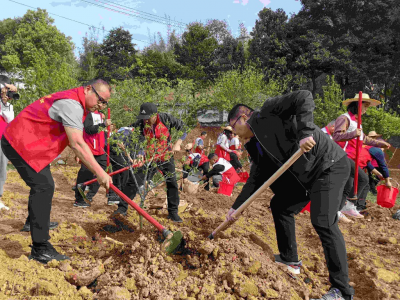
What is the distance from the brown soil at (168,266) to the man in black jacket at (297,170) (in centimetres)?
31

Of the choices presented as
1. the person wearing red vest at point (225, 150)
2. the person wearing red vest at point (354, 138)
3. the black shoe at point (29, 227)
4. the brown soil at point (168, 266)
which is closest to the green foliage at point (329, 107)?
the person wearing red vest at point (225, 150)

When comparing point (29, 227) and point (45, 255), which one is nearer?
point (45, 255)

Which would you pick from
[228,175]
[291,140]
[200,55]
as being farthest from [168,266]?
[200,55]

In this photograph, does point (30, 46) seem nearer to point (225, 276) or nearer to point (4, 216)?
point (4, 216)

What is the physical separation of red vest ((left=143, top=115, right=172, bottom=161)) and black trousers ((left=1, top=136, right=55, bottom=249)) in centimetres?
133

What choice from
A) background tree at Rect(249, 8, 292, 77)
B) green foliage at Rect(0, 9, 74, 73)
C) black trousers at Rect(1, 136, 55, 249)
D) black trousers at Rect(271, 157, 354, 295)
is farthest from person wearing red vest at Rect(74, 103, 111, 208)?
green foliage at Rect(0, 9, 74, 73)

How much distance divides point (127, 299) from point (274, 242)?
2.24 metres

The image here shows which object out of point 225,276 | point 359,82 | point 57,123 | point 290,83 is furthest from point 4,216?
point 359,82

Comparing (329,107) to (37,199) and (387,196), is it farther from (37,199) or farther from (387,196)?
(37,199)

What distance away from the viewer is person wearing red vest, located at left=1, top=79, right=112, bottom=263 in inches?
103

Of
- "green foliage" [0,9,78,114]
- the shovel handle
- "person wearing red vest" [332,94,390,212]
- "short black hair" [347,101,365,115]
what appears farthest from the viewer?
"green foliage" [0,9,78,114]

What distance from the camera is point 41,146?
105 inches

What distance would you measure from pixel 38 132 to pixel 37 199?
1.94 feet

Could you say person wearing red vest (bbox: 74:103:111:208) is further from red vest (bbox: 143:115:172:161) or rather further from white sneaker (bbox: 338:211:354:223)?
white sneaker (bbox: 338:211:354:223)
